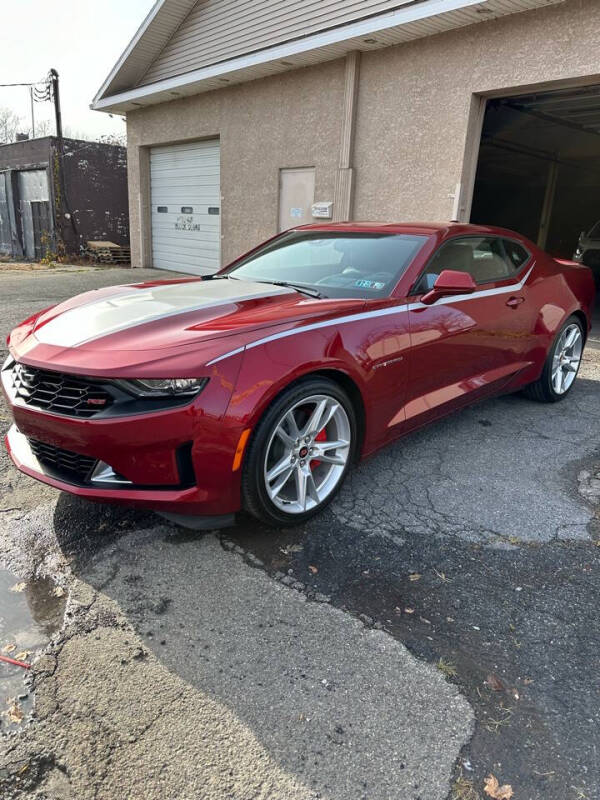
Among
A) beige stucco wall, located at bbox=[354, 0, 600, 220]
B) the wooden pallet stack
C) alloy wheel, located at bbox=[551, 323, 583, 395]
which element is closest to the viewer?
alloy wheel, located at bbox=[551, 323, 583, 395]

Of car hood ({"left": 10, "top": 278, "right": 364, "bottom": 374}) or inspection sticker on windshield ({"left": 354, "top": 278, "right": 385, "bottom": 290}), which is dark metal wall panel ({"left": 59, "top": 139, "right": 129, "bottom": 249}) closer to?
car hood ({"left": 10, "top": 278, "right": 364, "bottom": 374})

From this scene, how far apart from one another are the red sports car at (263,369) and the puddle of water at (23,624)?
44 cm

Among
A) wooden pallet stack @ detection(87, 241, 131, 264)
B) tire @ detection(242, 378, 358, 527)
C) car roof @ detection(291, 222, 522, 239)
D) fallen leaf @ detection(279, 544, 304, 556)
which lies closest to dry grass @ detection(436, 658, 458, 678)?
fallen leaf @ detection(279, 544, 304, 556)

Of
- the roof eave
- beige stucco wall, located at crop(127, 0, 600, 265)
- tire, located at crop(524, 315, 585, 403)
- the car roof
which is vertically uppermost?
the roof eave

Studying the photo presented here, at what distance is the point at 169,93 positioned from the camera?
12539mm

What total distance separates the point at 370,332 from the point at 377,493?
36.5 inches

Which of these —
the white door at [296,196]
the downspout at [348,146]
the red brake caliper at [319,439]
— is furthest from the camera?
the white door at [296,196]

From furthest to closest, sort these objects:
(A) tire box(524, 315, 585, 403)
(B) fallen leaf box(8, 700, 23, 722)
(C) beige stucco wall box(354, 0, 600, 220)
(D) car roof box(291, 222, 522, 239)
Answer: (C) beige stucco wall box(354, 0, 600, 220) < (A) tire box(524, 315, 585, 403) < (D) car roof box(291, 222, 522, 239) < (B) fallen leaf box(8, 700, 23, 722)

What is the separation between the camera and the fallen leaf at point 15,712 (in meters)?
1.79

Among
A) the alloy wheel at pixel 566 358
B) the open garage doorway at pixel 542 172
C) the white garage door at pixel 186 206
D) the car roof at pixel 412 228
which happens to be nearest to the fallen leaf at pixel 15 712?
the car roof at pixel 412 228

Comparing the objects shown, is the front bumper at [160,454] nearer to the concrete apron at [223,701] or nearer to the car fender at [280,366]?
the car fender at [280,366]

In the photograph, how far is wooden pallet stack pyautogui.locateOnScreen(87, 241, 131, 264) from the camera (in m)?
19.7

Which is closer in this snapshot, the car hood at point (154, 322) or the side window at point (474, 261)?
the car hood at point (154, 322)

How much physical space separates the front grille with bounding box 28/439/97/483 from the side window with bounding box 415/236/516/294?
2.04 metres
